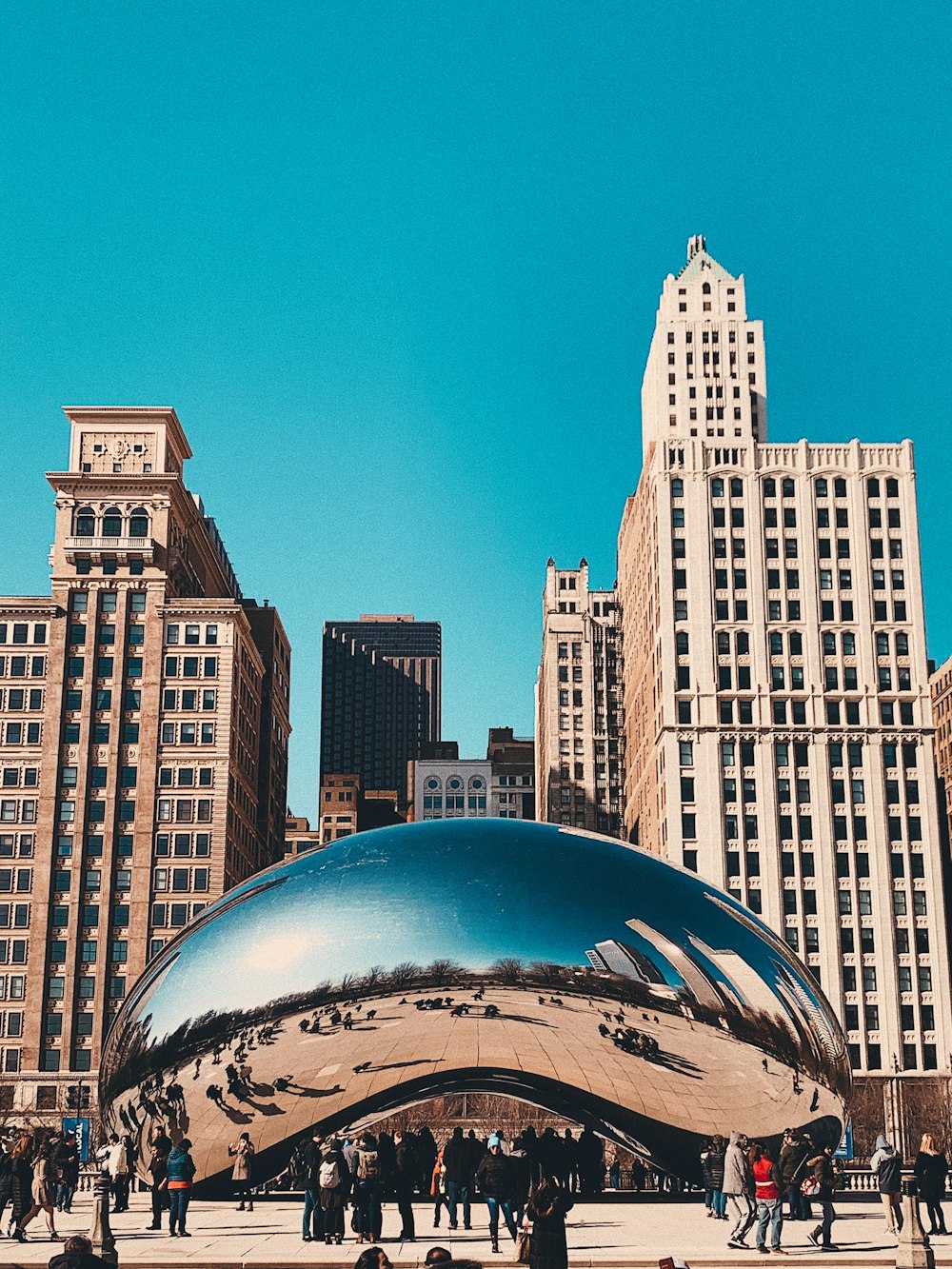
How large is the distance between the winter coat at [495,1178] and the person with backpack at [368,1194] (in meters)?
1.48

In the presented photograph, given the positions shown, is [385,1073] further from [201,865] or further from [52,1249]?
[201,865]

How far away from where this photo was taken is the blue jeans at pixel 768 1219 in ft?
67.9

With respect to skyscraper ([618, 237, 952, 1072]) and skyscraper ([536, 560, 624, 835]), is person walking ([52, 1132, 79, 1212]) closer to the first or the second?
skyscraper ([618, 237, 952, 1072])

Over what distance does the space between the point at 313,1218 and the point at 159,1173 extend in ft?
10.2

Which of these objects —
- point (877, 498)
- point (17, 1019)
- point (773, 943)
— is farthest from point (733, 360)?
point (773, 943)

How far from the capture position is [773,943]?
26453 mm

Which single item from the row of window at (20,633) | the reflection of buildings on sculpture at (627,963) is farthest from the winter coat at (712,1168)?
the row of window at (20,633)

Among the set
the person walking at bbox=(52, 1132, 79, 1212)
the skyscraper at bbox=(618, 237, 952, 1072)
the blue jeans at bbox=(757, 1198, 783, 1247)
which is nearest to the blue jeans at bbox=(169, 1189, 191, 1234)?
the person walking at bbox=(52, 1132, 79, 1212)

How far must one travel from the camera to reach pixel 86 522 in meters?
110

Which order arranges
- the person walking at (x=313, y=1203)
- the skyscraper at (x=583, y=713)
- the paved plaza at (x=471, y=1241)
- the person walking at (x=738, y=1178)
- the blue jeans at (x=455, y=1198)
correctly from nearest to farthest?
the paved plaza at (x=471, y=1241), the person walking at (x=738, y=1178), the person walking at (x=313, y=1203), the blue jeans at (x=455, y=1198), the skyscraper at (x=583, y=713)

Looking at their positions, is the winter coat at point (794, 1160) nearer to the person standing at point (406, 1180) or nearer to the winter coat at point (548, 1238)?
the person standing at point (406, 1180)

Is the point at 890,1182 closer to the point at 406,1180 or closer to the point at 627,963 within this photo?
the point at 627,963

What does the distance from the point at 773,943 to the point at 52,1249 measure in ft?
41.0

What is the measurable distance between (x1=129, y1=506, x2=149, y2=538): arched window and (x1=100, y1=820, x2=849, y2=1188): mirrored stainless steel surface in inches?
3432
